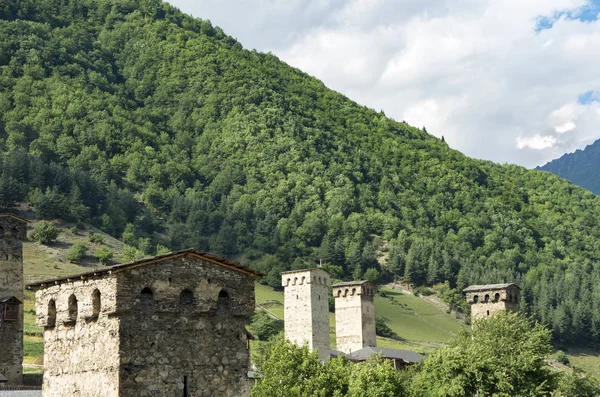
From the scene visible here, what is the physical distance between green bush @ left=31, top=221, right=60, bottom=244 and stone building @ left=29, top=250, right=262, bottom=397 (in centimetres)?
13177

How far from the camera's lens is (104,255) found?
154125mm

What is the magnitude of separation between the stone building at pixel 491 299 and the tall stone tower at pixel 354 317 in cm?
2096

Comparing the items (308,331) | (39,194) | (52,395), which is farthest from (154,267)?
(39,194)

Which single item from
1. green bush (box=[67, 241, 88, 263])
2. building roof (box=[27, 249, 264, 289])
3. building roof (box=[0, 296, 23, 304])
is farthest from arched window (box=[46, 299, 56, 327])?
green bush (box=[67, 241, 88, 263])

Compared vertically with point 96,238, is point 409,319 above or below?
below

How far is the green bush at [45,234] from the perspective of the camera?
507ft

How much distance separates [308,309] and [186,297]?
228 feet

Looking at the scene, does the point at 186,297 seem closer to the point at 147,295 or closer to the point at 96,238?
the point at 147,295

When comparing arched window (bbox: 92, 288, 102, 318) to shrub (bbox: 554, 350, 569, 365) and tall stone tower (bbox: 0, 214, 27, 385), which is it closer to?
tall stone tower (bbox: 0, 214, 27, 385)

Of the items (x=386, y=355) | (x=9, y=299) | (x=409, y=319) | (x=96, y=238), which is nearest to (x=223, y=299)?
(x=9, y=299)

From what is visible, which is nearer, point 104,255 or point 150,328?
point 150,328

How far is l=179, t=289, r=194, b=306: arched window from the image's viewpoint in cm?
2556

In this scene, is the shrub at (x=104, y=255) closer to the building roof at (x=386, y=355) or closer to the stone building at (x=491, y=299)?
the building roof at (x=386, y=355)

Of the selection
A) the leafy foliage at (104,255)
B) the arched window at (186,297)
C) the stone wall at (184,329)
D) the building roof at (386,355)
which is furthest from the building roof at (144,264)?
the leafy foliage at (104,255)
